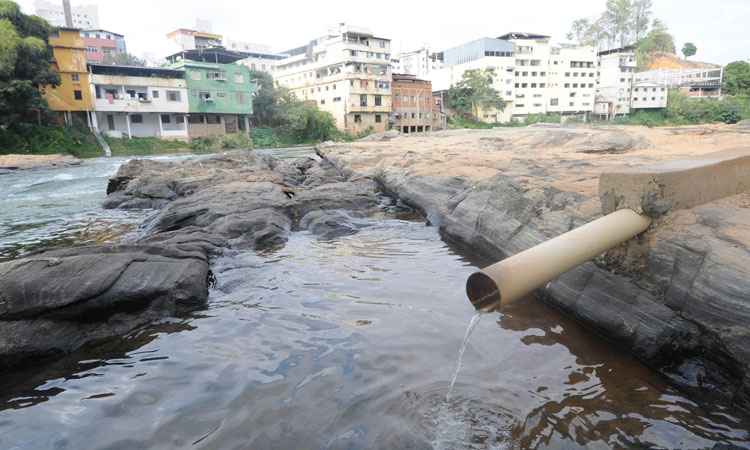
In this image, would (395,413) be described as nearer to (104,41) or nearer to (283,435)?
(283,435)

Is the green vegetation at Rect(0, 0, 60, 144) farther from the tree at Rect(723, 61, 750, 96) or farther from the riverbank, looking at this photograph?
the tree at Rect(723, 61, 750, 96)

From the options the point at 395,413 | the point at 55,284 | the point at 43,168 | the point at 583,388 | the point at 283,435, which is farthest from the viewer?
the point at 43,168

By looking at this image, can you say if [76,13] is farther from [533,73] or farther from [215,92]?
[533,73]

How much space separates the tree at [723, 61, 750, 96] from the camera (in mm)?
61312

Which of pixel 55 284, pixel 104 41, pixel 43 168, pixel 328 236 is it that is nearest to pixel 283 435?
pixel 55 284

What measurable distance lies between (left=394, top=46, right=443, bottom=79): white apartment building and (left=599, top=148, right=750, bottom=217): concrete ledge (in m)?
72.8

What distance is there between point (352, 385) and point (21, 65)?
3800cm

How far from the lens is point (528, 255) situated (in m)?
3.02

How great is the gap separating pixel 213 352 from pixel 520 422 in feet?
9.28

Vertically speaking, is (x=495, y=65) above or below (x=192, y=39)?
below

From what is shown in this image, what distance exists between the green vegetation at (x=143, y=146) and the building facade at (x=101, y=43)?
40.1 meters

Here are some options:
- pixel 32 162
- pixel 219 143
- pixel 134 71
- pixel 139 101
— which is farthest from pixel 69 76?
pixel 32 162

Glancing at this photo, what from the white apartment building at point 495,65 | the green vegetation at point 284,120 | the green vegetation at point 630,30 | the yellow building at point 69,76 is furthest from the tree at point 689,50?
the yellow building at point 69,76

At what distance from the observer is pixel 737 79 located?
203 ft
